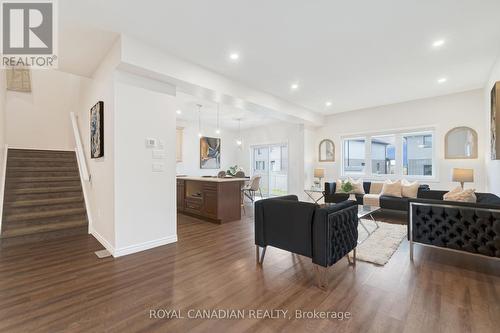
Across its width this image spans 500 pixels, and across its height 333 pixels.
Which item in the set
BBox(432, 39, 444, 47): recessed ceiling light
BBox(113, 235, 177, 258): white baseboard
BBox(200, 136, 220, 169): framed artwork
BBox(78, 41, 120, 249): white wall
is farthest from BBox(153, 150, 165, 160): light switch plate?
BBox(200, 136, 220, 169): framed artwork

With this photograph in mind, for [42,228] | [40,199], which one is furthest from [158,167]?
[40,199]

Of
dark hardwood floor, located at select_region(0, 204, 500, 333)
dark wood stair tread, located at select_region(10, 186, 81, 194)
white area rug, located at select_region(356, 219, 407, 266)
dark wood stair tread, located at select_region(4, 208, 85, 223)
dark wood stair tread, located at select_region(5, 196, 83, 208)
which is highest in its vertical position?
Answer: dark wood stair tread, located at select_region(10, 186, 81, 194)

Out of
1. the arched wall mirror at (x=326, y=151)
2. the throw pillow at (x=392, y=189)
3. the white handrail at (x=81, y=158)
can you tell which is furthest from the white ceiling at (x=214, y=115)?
the throw pillow at (x=392, y=189)

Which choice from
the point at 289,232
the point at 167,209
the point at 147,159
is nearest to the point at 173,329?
the point at 289,232

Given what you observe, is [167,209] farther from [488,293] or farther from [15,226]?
[488,293]

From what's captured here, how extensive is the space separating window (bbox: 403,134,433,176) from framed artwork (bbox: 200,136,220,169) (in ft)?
20.1

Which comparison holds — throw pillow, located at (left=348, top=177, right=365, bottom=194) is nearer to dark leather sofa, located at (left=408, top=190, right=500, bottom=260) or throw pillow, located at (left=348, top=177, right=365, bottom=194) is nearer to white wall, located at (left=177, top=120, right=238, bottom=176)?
dark leather sofa, located at (left=408, top=190, right=500, bottom=260)

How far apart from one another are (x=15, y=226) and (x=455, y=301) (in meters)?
5.76

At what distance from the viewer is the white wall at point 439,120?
4.93 metres

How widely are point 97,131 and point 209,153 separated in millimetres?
5198

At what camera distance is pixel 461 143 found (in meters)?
5.14

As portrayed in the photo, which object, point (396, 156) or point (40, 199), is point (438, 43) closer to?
point (396, 156)

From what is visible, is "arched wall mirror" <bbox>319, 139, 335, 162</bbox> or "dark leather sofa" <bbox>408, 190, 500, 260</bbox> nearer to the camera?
"dark leather sofa" <bbox>408, 190, 500, 260</bbox>

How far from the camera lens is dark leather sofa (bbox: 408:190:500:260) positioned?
247 centimetres
